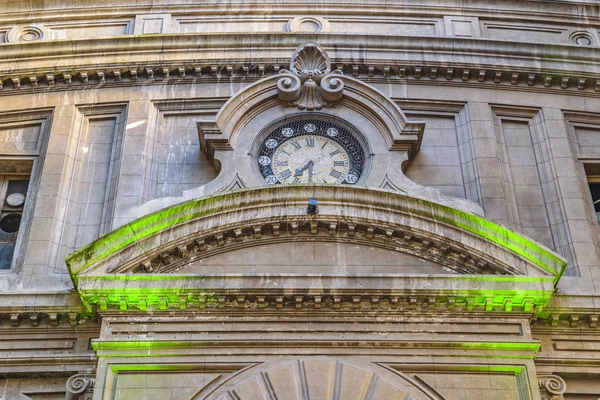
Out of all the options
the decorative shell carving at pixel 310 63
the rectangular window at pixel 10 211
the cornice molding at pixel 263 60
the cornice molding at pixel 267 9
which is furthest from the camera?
the cornice molding at pixel 267 9

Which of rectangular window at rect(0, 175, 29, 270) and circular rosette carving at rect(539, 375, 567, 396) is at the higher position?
rectangular window at rect(0, 175, 29, 270)

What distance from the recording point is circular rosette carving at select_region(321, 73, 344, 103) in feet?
64.6

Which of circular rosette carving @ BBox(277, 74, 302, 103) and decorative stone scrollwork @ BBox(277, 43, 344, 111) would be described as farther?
decorative stone scrollwork @ BBox(277, 43, 344, 111)

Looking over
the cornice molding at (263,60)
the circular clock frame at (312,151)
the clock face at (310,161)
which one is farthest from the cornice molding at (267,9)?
the clock face at (310,161)

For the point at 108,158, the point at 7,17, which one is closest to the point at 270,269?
the point at 108,158

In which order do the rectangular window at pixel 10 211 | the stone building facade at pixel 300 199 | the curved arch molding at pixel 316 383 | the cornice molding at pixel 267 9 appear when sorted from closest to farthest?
the curved arch molding at pixel 316 383, the stone building facade at pixel 300 199, the rectangular window at pixel 10 211, the cornice molding at pixel 267 9

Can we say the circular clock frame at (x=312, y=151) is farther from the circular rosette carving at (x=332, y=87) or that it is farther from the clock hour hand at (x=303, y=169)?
the circular rosette carving at (x=332, y=87)

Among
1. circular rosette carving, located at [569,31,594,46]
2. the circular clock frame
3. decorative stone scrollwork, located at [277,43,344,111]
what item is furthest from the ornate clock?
circular rosette carving, located at [569,31,594,46]

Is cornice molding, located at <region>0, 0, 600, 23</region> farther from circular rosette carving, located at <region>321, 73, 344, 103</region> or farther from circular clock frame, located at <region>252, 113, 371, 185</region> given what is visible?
circular clock frame, located at <region>252, 113, 371, 185</region>

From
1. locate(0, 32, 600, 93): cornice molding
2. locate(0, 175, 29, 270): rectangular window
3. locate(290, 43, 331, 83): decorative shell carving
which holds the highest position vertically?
locate(0, 32, 600, 93): cornice molding

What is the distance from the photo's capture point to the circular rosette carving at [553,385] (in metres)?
16.1

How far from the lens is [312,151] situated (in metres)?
19.5

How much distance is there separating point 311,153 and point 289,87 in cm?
147

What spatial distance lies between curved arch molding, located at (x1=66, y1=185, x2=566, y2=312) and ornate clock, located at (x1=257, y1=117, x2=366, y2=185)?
1.90m
